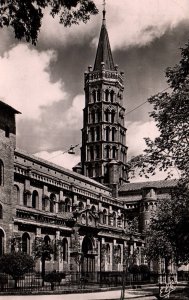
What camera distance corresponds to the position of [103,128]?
288 ft

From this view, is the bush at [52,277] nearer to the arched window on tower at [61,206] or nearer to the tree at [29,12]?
the arched window on tower at [61,206]

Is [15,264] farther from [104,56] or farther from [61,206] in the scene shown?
[104,56]

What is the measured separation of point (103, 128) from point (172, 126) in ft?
213

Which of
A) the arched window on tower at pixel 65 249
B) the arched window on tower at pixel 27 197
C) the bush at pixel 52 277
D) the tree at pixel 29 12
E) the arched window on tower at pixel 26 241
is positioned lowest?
the bush at pixel 52 277

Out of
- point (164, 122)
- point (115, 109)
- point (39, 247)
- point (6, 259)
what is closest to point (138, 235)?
point (115, 109)

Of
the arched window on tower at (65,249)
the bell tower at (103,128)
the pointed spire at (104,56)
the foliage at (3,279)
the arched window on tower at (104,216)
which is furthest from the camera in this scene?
the pointed spire at (104,56)

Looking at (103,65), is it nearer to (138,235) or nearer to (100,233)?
(138,235)

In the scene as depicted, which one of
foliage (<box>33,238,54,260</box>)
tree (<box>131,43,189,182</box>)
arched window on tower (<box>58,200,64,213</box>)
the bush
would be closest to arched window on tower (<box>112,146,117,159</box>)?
arched window on tower (<box>58,200,64,213</box>)

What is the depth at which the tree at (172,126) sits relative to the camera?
2177cm

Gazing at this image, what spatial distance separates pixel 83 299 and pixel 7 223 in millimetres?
13395

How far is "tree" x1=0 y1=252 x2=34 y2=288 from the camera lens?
31875 mm

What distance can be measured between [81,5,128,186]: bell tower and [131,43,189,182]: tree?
6213 cm

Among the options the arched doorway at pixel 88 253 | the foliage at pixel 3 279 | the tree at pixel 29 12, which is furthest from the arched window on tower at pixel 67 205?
the tree at pixel 29 12

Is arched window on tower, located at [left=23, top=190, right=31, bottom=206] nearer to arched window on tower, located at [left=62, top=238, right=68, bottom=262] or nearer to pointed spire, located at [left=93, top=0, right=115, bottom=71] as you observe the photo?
arched window on tower, located at [left=62, top=238, right=68, bottom=262]
